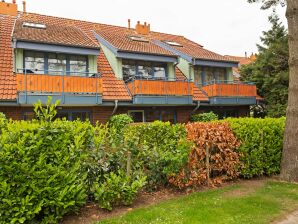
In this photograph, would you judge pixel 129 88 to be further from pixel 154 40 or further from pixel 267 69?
pixel 267 69

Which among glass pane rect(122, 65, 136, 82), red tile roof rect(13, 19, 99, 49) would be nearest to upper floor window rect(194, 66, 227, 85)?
glass pane rect(122, 65, 136, 82)

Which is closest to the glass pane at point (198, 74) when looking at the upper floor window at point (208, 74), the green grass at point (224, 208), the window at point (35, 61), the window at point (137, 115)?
the upper floor window at point (208, 74)

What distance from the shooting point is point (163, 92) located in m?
15.4

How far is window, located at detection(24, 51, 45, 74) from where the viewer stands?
44.9 ft

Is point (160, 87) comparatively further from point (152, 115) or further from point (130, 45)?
point (130, 45)

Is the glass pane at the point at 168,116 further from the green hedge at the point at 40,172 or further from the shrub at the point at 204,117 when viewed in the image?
the green hedge at the point at 40,172

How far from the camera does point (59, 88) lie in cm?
1262

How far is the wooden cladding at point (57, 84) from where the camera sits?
11922 millimetres

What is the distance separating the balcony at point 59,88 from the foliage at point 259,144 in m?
7.67

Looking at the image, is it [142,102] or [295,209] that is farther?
[142,102]

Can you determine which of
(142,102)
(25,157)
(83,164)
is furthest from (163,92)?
(25,157)

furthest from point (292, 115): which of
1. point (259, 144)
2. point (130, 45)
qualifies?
point (130, 45)

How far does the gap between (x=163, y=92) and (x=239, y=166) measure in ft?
28.0

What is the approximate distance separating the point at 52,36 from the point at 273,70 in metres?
14.6
